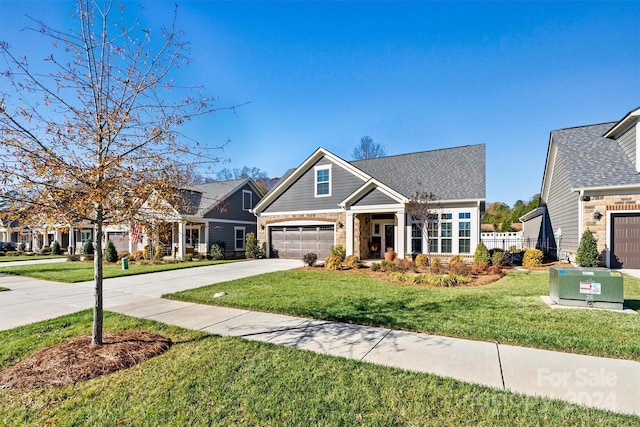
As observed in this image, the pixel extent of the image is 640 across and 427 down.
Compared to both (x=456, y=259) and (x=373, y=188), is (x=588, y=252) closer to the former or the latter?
(x=456, y=259)

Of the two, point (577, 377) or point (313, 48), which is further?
point (313, 48)

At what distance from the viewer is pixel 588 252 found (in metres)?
11.2

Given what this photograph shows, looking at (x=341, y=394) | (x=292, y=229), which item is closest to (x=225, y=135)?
(x=341, y=394)

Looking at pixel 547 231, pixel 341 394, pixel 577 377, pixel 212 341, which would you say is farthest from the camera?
pixel 547 231

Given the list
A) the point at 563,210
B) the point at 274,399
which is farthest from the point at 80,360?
the point at 563,210

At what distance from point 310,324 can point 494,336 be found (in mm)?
2982

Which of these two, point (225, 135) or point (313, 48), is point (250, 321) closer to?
point (225, 135)

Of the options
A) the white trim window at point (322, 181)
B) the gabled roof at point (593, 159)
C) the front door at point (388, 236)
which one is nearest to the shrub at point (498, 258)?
the gabled roof at point (593, 159)

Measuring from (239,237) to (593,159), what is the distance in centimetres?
2071

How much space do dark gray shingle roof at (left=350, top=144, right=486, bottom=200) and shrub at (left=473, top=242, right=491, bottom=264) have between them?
7.92 feet

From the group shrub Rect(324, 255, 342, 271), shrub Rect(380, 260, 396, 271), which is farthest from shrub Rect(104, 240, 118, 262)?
shrub Rect(380, 260, 396, 271)

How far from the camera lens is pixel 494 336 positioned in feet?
15.0

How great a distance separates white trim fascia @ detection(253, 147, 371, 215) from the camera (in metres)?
16.9

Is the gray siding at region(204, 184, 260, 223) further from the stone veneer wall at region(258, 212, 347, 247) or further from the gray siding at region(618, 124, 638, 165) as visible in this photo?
the gray siding at region(618, 124, 638, 165)
